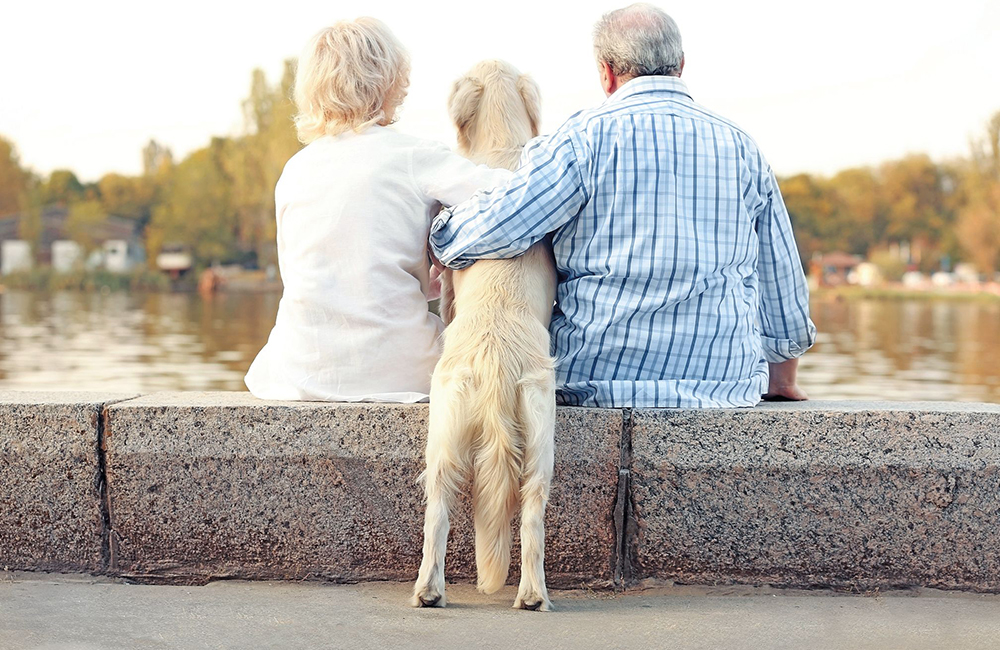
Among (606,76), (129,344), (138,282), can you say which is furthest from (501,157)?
(138,282)

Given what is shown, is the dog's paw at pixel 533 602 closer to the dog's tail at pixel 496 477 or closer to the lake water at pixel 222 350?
the dog's tail at pixel 496 477

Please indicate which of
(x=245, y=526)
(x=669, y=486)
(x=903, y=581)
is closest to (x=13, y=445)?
(x=245, y=526)

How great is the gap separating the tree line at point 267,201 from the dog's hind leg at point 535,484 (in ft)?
261

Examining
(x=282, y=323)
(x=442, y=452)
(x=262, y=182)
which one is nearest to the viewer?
(x=442, y=452)

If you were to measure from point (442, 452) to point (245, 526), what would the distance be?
2.65 feet

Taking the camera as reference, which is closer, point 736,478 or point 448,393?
point 448,393

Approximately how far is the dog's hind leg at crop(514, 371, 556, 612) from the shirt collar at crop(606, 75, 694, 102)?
1006 mm

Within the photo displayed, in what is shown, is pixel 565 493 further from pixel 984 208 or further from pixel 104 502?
pixel 984 208

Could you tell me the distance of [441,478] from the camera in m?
3.14

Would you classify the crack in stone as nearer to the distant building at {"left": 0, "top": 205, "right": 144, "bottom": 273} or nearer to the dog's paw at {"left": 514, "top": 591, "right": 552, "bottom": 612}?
the dog's paw at {"left": 514, "top": 591, "right": 552, "bottom": 612}

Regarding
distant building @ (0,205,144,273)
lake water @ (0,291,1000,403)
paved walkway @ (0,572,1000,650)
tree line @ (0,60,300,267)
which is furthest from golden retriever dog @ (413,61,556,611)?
distant building @ (0,205,144,273)

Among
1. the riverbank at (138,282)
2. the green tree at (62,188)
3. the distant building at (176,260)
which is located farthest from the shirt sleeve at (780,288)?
the green tree at (62,188)

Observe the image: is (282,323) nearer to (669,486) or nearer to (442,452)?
(442,452)

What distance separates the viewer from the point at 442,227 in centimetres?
355
